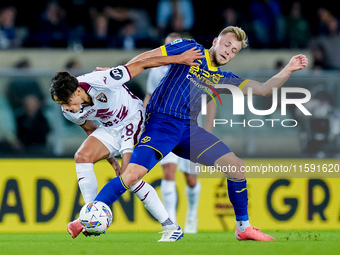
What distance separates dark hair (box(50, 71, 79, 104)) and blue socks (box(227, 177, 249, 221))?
1669mm

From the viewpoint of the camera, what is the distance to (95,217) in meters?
6.84

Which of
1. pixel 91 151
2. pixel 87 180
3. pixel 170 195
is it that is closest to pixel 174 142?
pixel 91 151

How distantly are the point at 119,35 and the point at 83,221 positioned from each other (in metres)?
6.69

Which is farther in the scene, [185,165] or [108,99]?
[185,165]

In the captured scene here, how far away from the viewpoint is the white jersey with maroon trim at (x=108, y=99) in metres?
7.15

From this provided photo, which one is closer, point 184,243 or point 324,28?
point 184,243

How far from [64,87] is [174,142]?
1.11 metres

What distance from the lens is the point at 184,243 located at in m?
7.12

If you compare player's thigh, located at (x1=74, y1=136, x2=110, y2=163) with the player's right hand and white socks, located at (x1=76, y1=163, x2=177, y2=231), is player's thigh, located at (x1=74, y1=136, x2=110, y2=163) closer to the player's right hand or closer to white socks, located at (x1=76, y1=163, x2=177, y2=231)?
white socks, located at (x1=76, y1=163, x2=177, y2=231)

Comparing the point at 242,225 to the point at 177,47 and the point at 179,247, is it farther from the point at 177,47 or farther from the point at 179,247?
the point at 177,47

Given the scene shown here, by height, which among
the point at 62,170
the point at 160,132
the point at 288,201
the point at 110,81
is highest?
the point at 110,81

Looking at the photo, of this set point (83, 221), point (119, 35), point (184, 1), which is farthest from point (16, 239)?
point (184, 1)

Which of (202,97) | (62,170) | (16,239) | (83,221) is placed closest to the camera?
(83,221)

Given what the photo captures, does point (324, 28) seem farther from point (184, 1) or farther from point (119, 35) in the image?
point (119, 35)
